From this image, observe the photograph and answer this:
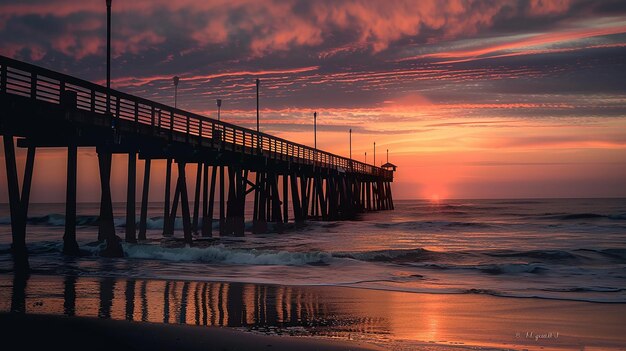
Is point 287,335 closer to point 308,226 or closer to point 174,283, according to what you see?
point 174,283

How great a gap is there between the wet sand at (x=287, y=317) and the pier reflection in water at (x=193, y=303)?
0.7 inches

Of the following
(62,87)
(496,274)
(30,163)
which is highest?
(62,87)

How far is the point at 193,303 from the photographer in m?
11.6

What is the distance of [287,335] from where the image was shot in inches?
347

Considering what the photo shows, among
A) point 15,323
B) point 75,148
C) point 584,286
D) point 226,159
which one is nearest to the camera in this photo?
point 15,323

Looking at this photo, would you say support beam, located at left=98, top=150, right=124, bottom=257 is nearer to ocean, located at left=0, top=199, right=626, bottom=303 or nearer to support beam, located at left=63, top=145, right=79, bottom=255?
ocean, located at left=0, top=199, right=626, bottom=303

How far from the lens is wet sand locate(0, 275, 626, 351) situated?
827 centimetres

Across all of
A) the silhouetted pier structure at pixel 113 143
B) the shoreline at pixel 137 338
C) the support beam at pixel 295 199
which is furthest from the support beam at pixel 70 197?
the support beam at pixel 295 199

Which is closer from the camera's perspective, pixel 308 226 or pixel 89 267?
pixel 89 267

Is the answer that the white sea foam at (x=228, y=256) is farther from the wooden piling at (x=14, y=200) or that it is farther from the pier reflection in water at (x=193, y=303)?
the pier reflection in water at (x=193, y=303)

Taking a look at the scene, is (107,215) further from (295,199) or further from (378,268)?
(295,199)

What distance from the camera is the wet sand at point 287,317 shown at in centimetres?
827

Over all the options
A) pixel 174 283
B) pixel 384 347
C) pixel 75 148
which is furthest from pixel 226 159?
pixel 384 347

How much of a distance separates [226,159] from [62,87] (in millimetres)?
15211
